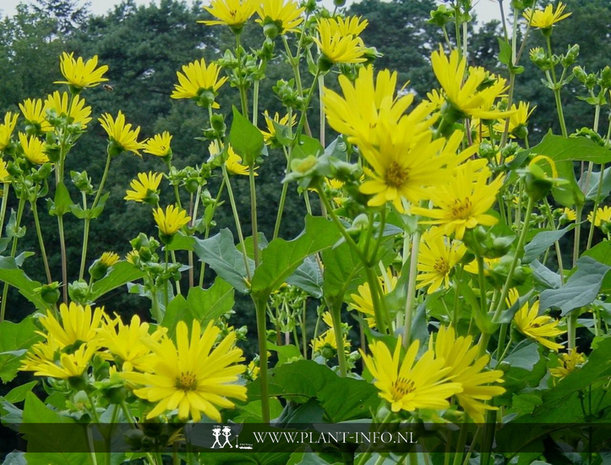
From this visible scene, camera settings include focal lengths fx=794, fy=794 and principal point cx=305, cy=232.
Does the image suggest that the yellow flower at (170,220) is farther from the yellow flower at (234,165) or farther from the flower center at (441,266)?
the flower center at (441,266)

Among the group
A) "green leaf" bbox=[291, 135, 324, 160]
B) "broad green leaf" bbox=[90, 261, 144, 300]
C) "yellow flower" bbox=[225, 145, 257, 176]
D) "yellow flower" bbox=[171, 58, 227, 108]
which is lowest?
"broad green leaf" bbox=[90, 261, 144, 300]

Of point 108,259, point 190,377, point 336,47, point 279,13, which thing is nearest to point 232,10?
point 279,13

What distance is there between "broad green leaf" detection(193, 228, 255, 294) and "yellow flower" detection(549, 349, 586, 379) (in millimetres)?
354

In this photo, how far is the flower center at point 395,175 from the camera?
52cm

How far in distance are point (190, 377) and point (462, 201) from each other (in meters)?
0.23

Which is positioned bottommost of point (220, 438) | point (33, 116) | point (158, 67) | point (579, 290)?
point (220, 438)

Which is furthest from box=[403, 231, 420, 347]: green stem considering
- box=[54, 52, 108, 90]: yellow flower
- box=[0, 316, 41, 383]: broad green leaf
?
box=[54, 52, 108, 90]: yellow flower

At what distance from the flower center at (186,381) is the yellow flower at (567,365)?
48cm

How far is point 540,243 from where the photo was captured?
0.82 metres

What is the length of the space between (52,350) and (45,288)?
28 cm

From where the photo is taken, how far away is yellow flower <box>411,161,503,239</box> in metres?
0.55

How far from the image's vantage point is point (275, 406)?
2.95 ft

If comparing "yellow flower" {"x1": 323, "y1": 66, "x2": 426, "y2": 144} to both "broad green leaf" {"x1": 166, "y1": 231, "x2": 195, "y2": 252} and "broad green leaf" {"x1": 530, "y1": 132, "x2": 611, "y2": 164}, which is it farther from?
"broad green leaf" {"x1": 166, "y1": 231, "x2": 195, "y2": 252}

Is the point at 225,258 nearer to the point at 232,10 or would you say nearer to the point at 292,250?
the point at 292,250
